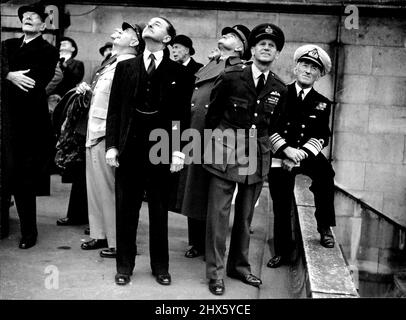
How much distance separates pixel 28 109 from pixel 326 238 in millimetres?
3024

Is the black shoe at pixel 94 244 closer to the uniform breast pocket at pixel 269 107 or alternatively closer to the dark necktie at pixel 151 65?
the dark necktie at pixel 151 65

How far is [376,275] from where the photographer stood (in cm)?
830

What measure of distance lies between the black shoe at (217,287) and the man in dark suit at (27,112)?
1938 mm

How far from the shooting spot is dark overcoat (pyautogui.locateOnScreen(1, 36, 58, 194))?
561cm

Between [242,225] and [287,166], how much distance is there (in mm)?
671

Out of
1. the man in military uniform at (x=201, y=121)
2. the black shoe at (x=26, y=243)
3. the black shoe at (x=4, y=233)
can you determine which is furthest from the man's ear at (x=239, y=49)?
the black shoe at (x=4, y=233)

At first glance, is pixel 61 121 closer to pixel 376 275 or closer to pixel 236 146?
pixel 236 146

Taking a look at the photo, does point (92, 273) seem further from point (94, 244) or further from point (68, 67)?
point (68, 67)

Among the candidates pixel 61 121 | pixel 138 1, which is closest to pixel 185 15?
pixel 138 1

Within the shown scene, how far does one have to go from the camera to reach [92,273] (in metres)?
Answer: 4.93

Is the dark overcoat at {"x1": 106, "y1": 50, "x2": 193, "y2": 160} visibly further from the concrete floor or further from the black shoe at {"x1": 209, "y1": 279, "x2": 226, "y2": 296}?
the black shoe at {"x1": 209, "y1": 279, "x2": 226, "y2": 296}

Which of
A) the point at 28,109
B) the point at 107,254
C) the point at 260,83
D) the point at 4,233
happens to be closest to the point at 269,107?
the point at 260,83

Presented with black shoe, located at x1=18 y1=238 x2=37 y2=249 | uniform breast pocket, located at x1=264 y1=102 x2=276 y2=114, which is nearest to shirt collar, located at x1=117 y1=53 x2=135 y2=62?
uniform breast pocket, located at x1=264 y1=102 x2=276 y2=114

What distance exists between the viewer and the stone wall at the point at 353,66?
29.6 feet
